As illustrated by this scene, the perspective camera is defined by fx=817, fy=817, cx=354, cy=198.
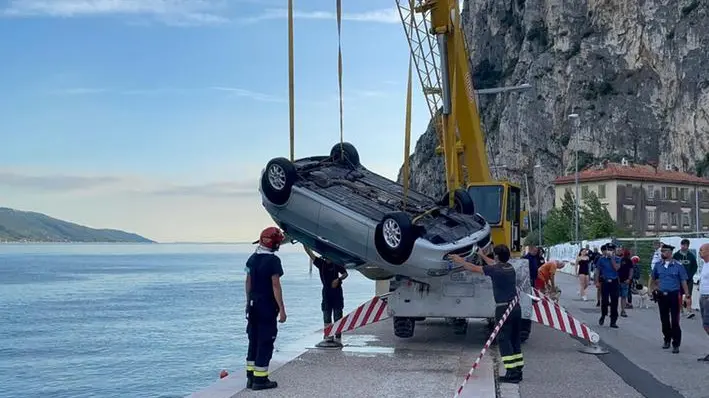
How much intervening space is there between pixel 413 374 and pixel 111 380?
863cm

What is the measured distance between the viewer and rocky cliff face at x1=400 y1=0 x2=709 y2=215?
104625 mm

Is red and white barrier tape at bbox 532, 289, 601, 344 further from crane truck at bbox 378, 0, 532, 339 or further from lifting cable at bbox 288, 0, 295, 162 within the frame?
lifting cable at bbox 288, 0, 295, 162

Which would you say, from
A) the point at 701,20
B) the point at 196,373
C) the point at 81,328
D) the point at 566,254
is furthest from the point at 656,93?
the point at 196,373

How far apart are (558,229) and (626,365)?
6372cm

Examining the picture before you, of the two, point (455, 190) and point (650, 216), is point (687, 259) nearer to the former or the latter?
point (455, 190)

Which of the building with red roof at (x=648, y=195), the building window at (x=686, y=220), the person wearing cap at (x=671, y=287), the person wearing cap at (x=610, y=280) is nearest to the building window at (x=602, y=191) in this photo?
the building with red roof at (x=648, y=195)

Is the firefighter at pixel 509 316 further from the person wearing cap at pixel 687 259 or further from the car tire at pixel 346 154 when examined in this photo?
the person wearing cap at pixel 687 259

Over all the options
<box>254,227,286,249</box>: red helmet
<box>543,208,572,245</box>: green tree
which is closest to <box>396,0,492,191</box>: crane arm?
<box>254,227,286,249</box>: red helmet

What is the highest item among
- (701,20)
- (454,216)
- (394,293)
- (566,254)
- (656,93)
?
(701,20)

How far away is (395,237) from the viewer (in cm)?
1147

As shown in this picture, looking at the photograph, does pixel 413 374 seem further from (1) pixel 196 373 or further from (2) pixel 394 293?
(1) pixel 196 373

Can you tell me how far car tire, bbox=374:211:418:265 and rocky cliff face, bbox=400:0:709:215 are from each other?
9156 centimetres

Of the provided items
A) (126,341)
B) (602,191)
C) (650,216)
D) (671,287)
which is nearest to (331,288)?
(671,287)

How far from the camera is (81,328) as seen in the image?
27938 mm
